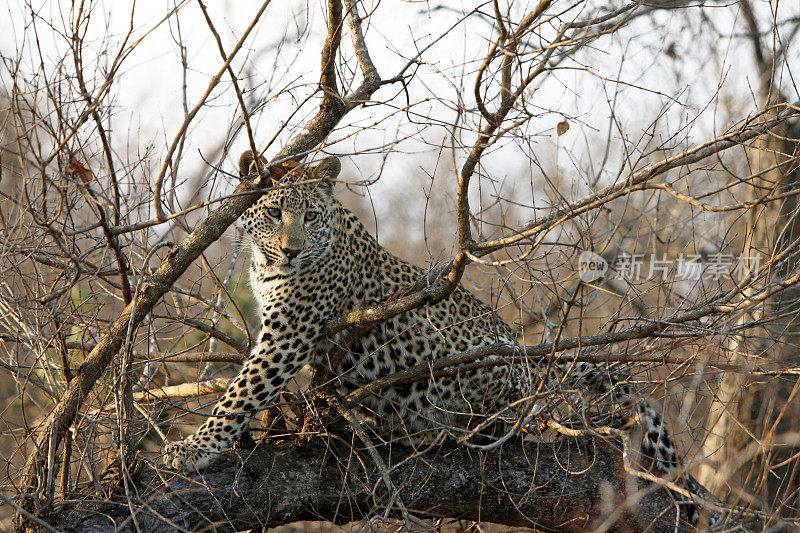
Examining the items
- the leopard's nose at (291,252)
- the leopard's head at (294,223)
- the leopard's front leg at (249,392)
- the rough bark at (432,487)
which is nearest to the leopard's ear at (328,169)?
the leopard's head at (294,223)

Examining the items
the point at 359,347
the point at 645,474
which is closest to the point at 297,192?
the point at 359,347

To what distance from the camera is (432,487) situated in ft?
18.8

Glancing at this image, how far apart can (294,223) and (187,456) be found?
2.10 m

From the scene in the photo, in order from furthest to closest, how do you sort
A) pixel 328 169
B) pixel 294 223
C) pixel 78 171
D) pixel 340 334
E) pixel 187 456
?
pixel 328 169 < pixel 294 223 < pixel 340 334 < pixel 187 456 < pixel 78 171

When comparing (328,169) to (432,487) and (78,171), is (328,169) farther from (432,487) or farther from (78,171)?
(432,487)

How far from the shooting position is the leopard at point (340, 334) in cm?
591

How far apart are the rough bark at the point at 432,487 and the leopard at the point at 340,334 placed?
0.34 meters

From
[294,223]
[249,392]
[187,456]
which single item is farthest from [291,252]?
[187,456]

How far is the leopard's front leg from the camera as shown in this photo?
18.6 feet

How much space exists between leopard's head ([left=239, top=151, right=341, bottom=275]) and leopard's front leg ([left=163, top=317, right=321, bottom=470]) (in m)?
0.64

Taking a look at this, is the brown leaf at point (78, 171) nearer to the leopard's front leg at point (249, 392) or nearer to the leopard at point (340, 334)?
the leopard at point (340, 334)

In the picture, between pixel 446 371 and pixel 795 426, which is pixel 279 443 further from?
pixel 795 426

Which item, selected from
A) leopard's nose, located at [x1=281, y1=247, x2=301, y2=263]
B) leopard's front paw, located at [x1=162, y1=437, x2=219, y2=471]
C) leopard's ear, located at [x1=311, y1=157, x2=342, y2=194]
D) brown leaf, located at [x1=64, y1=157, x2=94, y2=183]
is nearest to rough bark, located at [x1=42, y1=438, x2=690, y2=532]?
leopard's front paw, located at [x1=162, y1=437, x2=219, y2=471]

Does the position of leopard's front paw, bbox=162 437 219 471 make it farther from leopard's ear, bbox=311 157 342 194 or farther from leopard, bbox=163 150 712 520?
leopard's ear, bbox=311 157 342 194
